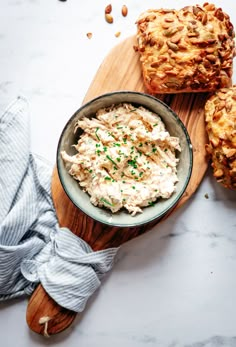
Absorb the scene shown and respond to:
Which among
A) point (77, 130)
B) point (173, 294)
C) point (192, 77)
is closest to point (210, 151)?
point (192, 77)

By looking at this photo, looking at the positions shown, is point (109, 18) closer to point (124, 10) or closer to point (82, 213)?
point (124, 10)

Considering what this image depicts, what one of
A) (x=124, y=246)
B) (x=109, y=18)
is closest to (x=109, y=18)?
(x=109, y=18)

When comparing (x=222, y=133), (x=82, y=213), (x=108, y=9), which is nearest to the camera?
(x=222, y=133)

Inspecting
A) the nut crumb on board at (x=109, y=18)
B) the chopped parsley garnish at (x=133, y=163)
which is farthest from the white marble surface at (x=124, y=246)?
the chopped parsley garnish at (x=133, y=163)

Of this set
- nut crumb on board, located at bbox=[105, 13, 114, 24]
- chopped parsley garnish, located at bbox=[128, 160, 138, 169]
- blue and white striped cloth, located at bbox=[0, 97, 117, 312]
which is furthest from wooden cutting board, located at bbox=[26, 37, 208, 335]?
chopped parsley garnish, located at bbox=[128, 160, 138, 169]

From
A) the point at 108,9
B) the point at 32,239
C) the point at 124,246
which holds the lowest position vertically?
the point at 124,246

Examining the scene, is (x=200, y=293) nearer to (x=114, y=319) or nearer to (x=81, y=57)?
(x=114, y=319)
